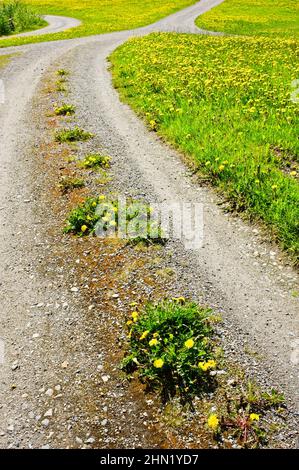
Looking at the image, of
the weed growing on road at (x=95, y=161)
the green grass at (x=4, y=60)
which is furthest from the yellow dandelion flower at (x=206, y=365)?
the green grass at (x=4, y=60)

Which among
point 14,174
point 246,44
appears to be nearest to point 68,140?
point 14,174

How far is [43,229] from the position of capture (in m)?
9.87

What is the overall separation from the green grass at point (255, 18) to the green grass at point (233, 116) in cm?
2290

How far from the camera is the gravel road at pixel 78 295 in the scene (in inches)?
225

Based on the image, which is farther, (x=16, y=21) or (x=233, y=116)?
(x=16, y=21)

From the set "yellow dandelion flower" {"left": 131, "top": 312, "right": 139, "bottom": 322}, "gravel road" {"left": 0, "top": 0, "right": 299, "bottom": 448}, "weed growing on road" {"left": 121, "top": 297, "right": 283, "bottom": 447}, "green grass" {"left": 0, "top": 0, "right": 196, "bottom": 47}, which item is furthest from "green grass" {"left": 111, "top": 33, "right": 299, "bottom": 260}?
"green grass" {"left": 0, "top": 0, "right": 196, "bottom": 47}

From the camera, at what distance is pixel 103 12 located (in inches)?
2714

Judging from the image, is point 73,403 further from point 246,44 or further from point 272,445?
point 246,44

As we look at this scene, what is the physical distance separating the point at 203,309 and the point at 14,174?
28.3 feet

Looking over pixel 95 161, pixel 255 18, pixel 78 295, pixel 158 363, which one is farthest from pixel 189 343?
pixel 255 18

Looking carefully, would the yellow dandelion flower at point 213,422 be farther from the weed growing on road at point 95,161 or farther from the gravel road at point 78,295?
the weed growing on road at point 95,161

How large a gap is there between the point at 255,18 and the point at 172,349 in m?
65.7

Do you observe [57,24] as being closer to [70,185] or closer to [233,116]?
[233,116]

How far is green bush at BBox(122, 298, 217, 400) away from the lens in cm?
573
